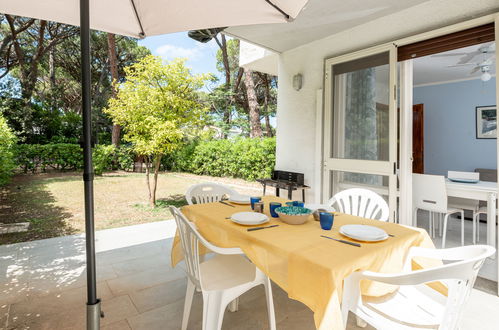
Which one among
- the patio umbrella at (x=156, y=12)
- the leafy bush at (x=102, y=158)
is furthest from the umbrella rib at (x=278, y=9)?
the leafy bush at (x=102, y=158)

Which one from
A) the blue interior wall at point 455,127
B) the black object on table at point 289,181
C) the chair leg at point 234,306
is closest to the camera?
the chair leg at point 234,306

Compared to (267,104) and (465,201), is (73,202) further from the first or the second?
(267,104)

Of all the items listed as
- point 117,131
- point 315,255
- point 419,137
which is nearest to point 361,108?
point 315,255

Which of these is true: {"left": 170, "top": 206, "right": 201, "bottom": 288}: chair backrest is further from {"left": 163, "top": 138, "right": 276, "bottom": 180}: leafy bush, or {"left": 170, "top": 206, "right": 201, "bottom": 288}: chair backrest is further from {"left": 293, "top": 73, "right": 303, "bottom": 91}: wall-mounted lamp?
{"left": 163, "top": 138, "right": 276, "bottom": 180}: leafy bush

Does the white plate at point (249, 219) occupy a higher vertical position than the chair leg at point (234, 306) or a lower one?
higher

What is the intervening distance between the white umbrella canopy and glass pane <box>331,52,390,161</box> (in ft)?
5.83

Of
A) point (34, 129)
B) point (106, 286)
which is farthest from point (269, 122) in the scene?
point (106, 286)

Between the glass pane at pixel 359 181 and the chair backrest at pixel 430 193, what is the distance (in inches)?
25.0

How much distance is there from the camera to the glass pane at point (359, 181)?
316cm

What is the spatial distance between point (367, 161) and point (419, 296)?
1997 millimetres

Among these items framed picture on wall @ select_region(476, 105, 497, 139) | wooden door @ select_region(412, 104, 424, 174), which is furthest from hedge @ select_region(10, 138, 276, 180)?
framed picture on wall @ select_region(476, 105, 497, 139)

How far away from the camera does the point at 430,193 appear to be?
3.34 metres

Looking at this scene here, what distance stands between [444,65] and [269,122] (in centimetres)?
783

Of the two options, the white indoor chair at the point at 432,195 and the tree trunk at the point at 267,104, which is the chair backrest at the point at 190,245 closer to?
the white indoor chair at the point at 432,195
